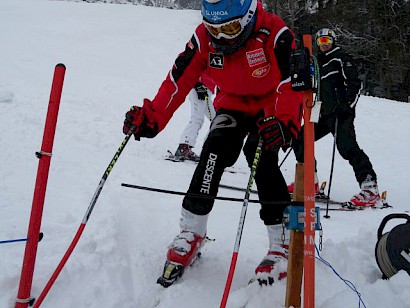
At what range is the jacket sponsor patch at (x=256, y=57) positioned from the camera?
116 inches

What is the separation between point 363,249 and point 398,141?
23.4 feet

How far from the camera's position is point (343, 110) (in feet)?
19.1

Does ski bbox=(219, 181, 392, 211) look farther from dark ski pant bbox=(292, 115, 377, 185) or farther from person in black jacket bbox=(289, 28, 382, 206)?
dark ski pant bbox=(292, 115, 377, 185)

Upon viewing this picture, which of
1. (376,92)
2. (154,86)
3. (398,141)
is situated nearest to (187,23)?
(376,92)

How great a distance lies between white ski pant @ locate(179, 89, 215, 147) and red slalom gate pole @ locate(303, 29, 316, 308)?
499cm

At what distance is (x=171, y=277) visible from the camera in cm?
286

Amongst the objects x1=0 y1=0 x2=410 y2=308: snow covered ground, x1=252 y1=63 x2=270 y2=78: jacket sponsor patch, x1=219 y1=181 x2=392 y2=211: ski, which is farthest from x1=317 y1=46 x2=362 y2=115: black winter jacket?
x1=252 y1=63 x2=270 y2=78: jacket sponsor patch

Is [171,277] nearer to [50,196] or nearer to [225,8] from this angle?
[50,196]

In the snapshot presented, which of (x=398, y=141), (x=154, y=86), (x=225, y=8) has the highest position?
(x=154, y=86)

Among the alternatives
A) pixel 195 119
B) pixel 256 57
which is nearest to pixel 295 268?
pixel 256 57

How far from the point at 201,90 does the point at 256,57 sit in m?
4.28

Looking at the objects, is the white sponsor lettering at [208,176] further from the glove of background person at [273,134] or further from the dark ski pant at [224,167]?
the glove of background person at [273,134]

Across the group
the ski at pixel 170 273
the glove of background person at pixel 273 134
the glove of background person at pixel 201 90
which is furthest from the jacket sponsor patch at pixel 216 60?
the glove of background person at pixel 201 90

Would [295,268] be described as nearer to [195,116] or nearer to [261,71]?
[261,71]
